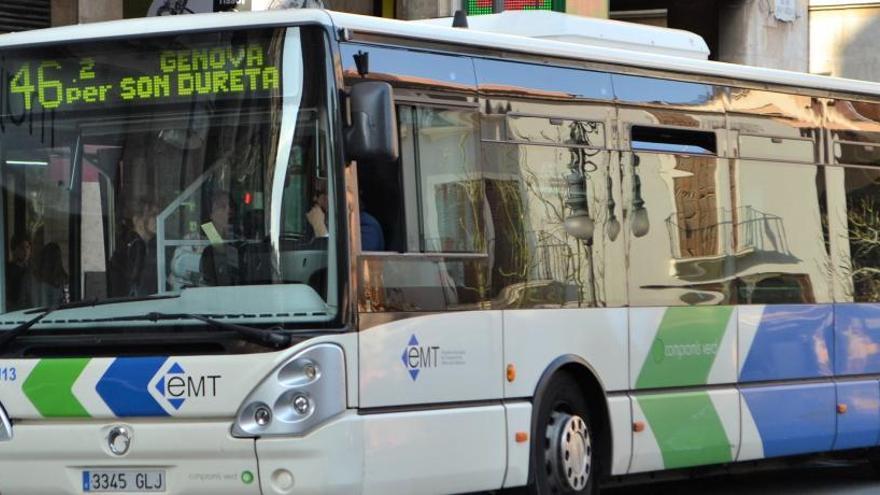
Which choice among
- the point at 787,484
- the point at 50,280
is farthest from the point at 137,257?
the point at 787,484

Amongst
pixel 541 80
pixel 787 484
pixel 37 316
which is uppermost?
pixel 541 80

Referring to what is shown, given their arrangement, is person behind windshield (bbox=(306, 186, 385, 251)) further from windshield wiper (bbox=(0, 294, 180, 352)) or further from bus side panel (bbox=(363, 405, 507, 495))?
windshield wiper (bbox=(0, 294, 180, 352))

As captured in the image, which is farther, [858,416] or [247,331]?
[858,416]

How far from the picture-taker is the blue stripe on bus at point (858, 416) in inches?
476

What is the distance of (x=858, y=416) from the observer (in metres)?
12.3

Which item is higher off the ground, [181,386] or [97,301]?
[97,301]

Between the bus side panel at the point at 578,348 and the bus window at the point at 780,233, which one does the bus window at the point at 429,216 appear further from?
the bus window at the point at 780,233

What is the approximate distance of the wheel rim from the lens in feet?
31.9

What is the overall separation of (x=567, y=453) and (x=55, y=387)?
2.93 metres

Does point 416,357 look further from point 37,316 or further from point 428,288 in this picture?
point 37,316

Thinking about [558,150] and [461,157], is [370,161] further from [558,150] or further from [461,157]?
[558,150]

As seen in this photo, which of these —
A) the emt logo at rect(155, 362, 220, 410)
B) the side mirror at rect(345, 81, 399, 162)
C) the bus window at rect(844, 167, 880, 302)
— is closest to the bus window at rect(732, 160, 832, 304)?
the bus window at rect(844, 167, 880, 302)

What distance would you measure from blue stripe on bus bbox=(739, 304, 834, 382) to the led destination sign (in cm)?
441

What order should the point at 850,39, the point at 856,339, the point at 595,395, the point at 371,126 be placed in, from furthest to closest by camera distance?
1. the point at 850,39
2. the point at 856,339
3. the point at 595,395
4. the point at 371,126
